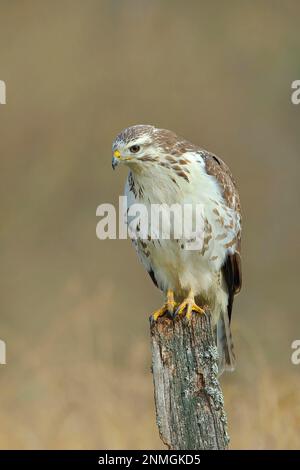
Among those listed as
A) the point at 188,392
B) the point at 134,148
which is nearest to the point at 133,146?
the point at 134,148

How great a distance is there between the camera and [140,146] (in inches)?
203

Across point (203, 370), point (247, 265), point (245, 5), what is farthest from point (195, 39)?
point (203, 370)

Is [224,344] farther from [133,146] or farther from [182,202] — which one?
[133,146]

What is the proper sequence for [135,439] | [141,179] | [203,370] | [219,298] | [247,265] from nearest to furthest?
[203,370]
[141,179]
[219,298]
[135,439]
[247,265]

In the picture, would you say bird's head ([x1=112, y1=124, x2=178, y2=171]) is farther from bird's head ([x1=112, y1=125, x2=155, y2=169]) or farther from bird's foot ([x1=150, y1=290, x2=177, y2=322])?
bird's foot ([x1=150, y1=290, x2=177, y2=322])

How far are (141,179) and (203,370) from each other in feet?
4.09

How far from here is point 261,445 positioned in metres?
6.14

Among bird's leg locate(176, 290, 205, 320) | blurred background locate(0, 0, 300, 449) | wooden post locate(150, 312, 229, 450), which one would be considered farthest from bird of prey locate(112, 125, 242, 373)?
blurred background locate(0, 0, 300, 449)

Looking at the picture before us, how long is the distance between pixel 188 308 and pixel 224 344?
821 millimetres

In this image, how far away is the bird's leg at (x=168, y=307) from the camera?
506 centimetres

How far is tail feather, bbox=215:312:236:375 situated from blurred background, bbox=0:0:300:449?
2126 mm

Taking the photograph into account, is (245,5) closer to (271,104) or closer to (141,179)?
(271,104)

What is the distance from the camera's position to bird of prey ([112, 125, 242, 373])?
5.22 m

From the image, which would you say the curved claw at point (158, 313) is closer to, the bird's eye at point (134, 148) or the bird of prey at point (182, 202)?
the bird of prey at point (182, 202)
